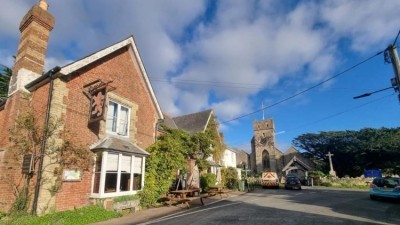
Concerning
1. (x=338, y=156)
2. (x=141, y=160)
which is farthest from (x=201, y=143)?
(x=338, y=156)

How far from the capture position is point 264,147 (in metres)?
65.2

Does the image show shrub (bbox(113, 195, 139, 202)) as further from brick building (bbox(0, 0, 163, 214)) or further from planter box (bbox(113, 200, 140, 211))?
brick building (bbox(0, 0, 163, 214))

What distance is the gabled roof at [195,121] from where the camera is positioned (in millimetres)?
29005

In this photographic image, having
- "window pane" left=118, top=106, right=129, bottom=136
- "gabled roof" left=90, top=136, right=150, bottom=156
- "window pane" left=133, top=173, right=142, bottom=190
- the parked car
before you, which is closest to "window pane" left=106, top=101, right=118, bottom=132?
"window pane" left=118, top=106, right=129, bottom=136

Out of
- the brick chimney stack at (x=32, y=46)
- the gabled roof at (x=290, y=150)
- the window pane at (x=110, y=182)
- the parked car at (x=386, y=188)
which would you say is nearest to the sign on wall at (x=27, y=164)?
the window pane at (x=110, y=182)

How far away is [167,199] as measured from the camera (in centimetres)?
1513

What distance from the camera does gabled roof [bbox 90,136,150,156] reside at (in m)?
13.1

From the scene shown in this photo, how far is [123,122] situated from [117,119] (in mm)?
629

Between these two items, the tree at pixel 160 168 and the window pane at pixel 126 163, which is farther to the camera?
the tree at pixel 160 168

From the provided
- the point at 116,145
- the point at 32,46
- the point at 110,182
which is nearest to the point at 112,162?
the point at 116,145

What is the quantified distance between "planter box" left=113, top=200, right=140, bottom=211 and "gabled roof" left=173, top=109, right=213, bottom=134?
48.8ft

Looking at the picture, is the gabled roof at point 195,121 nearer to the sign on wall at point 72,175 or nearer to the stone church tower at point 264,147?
the sign on wall at point 72,175

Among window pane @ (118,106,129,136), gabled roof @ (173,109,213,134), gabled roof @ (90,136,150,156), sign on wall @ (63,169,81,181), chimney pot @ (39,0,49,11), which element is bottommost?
sign on wall @ (63,169,81,181)

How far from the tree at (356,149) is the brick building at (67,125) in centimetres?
5670
